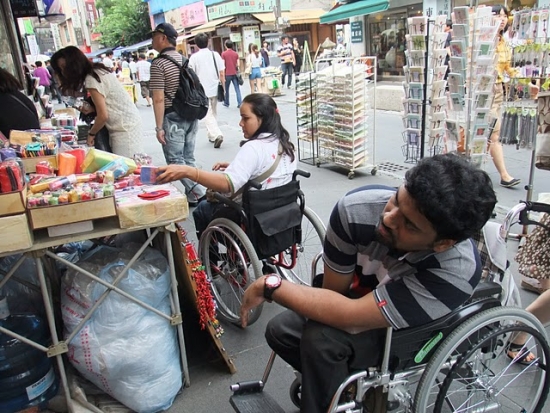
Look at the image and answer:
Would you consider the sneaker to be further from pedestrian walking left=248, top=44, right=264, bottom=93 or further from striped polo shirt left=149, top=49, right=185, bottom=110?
pedestrian walking left=248, top=44, right=264, bottom=93

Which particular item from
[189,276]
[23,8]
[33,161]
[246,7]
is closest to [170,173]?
[189,276]

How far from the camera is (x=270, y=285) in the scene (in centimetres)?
155

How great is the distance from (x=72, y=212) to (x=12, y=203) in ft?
0.67

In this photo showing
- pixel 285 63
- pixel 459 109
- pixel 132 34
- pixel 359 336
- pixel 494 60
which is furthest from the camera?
pixel 132 34

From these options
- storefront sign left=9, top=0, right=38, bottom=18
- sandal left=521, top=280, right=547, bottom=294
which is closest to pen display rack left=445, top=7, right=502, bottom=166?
sandal left=521, top=280, right=547, bottom=294

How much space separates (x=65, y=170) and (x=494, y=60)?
152 inches

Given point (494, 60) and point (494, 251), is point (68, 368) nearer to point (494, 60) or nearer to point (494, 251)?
point (494, 251)

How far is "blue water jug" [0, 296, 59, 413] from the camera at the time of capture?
1972mm

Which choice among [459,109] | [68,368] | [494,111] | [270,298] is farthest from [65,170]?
[494,111]

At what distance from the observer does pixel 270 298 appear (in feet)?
5.13

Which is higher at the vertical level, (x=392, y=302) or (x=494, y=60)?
(x=494, y=60)

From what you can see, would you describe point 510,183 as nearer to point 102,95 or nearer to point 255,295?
point 102,95

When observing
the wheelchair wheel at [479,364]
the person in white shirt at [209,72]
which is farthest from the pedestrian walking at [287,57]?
the wheelchair wheel at [479,364]

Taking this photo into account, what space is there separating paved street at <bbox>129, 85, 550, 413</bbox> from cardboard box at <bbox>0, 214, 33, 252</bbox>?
101 cm
